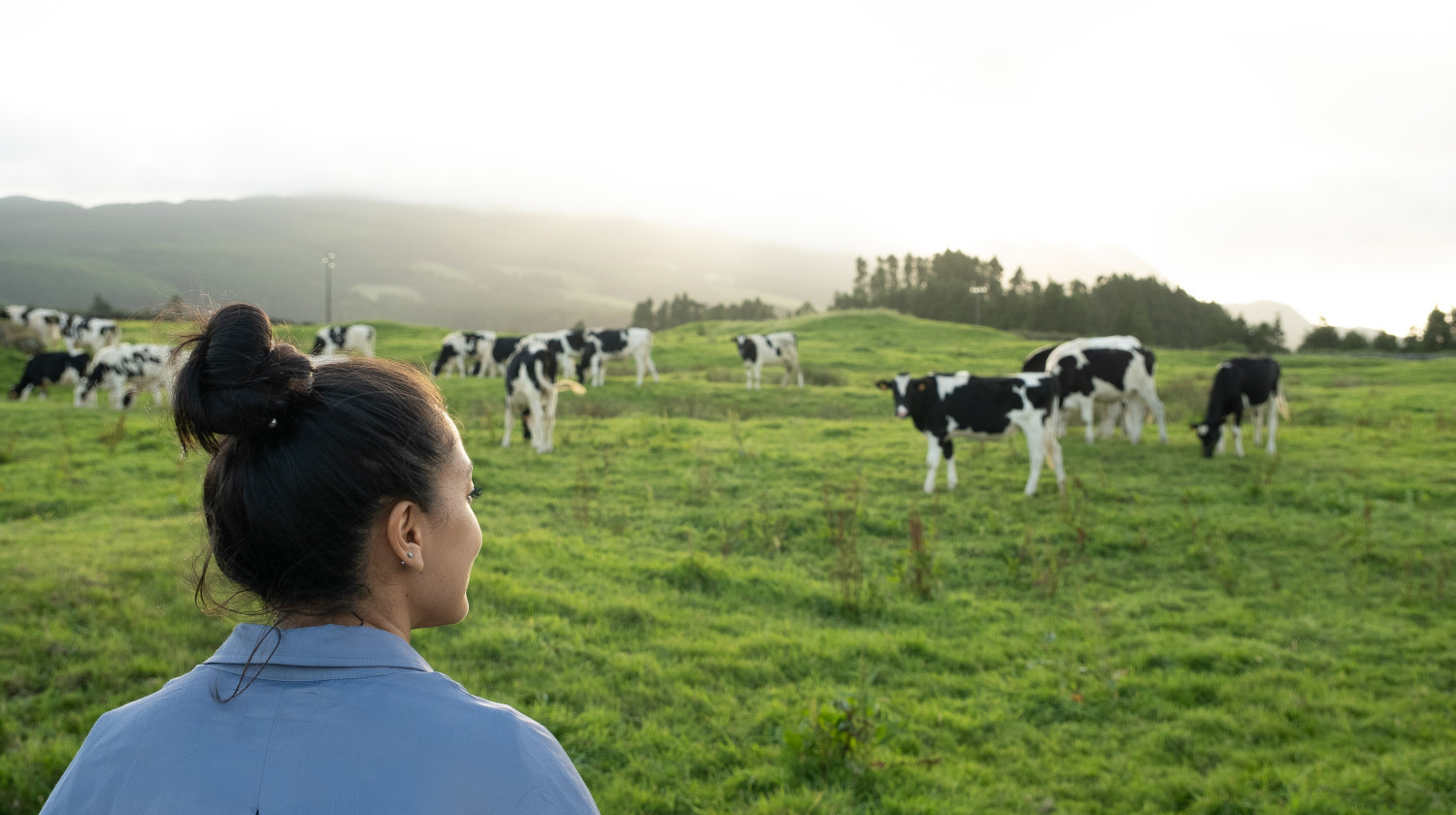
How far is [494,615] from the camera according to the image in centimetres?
670

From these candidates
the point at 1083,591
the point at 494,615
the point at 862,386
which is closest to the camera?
the point at 494,615

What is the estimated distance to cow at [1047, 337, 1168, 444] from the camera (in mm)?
15742

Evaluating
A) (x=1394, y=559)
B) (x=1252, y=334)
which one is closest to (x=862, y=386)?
(x=1394, y=559)

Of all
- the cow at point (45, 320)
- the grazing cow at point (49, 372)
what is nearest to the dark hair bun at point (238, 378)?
the grazing cow at point (49, 372)

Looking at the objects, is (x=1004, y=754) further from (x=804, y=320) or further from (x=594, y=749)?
(x=804, y=320)

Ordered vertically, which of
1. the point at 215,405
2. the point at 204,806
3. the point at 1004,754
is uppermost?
the point at 215,405

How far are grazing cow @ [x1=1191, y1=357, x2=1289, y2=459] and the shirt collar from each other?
15610 millimetres

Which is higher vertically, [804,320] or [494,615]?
[804,320]

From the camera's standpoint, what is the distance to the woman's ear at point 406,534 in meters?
1.52

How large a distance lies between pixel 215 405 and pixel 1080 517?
→ 34.1 ft

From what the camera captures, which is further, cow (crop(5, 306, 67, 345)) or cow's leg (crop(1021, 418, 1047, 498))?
cow (crop(5, 306, 67, 345))

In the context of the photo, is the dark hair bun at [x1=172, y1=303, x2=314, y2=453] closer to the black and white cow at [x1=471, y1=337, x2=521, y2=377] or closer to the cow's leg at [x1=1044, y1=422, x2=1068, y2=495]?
the cow's leg at [x1=1044, y1=422, x2=1068, y2=495]

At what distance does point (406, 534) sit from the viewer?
1.57 m

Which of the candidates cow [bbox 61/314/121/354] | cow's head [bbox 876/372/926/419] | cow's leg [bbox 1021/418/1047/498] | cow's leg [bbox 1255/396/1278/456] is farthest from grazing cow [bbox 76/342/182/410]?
cow's leg [bbox 1255/396/1278/456]
